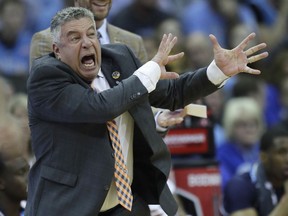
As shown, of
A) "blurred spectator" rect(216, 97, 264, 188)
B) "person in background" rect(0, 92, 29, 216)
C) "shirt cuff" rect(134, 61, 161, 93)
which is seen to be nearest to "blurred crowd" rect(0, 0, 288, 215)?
"blurred spectator" rect(216, 97, 264, 188)

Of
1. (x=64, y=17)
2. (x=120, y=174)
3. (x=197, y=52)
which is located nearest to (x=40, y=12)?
(x=197, y=52)

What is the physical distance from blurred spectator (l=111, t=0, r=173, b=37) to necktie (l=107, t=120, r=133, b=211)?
5.50 metres

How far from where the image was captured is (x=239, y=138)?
28.7ft

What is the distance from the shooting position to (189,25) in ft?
36.3

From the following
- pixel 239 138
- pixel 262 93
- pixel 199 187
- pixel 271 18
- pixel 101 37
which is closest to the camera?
pixel 101 37

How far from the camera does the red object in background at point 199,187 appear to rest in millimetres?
7109

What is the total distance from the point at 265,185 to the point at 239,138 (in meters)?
1.84

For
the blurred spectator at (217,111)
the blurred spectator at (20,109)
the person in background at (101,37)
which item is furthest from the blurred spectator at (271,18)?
the person in background at (101,37)

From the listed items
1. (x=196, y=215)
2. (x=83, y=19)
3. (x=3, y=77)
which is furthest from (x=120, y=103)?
(x=3, y=77)

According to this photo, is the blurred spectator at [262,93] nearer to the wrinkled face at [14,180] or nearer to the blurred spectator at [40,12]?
the blurred spectator at [40,12]

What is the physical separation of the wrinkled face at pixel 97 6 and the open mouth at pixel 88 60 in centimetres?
91

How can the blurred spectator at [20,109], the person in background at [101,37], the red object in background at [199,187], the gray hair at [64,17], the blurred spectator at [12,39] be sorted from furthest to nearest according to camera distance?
the blurred spectator at [12,39], the blurred spectator at [20,109], the red object in background at [199,187], the person in background at [101,37], the gray hair at [64,17]

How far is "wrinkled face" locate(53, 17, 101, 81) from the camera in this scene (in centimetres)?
486

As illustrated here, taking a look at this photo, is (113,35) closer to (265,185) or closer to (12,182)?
(12,182)
